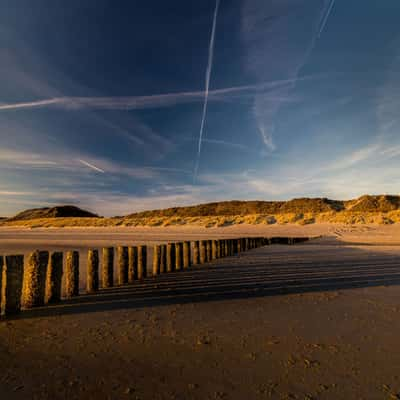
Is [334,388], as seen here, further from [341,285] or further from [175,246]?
[175,246]

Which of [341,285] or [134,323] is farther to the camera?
[341,285]

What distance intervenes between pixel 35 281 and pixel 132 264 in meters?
2.65

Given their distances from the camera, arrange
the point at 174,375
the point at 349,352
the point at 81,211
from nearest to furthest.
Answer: the point at 174,375, the point at 349,352, the point at 81,211

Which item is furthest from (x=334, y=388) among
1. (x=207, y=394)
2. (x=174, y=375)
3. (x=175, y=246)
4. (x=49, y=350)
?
(x=175, y=246)

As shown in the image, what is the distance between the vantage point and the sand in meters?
2.35

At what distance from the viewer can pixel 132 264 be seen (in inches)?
279

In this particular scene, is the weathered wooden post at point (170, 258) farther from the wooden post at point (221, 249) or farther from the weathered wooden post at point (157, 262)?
the wooden post at point (221, 249)

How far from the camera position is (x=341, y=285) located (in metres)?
5.98

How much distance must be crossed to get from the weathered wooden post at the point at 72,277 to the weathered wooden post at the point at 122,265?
1.30 meters

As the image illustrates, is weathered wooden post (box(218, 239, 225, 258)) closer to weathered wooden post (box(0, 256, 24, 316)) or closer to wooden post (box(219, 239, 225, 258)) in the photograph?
wooden post (box(219, 239, 225, 258))

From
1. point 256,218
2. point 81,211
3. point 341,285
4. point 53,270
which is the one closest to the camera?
point 53,270

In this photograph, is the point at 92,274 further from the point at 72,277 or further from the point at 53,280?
the point at 53,280

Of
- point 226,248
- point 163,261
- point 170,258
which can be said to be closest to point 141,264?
point 163,261

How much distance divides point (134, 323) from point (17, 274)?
1.99m
